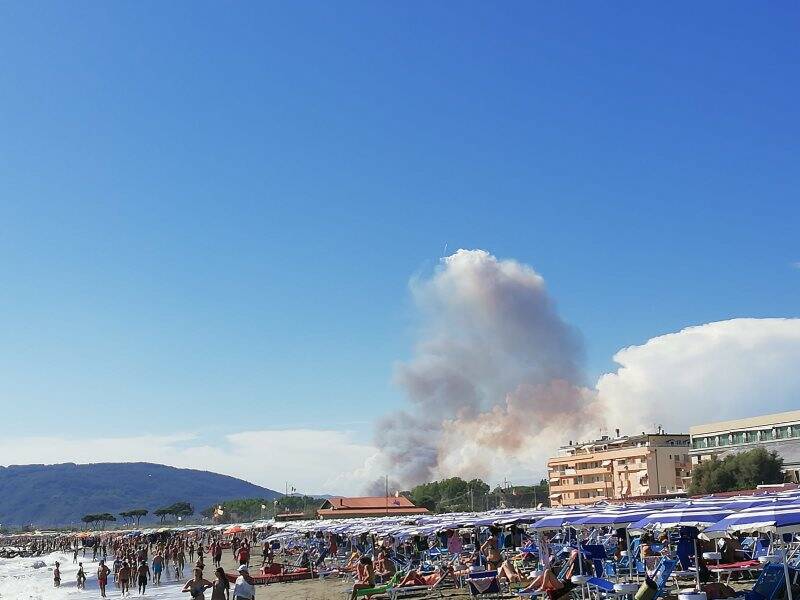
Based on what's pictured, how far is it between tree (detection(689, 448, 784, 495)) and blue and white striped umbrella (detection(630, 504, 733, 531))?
2417 inches

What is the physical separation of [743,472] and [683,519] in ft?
211

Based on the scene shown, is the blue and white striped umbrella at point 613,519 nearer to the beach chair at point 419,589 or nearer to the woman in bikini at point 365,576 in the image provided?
the beach chair at point 419,589

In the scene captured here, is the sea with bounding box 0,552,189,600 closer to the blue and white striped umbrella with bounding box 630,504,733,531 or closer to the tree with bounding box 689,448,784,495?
the blue and white striped umbrella with bounding box 630,504,733,531

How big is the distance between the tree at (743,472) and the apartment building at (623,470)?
932 centimetres

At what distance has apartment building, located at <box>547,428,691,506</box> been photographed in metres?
92.5

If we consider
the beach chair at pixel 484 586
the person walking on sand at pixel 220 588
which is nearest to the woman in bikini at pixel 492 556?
the beach chair at pixel 484 586

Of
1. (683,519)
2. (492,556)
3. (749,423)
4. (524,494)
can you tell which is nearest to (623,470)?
(749,423)

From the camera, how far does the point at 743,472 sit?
243 ft

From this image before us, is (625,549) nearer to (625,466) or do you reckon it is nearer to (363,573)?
(363,573)

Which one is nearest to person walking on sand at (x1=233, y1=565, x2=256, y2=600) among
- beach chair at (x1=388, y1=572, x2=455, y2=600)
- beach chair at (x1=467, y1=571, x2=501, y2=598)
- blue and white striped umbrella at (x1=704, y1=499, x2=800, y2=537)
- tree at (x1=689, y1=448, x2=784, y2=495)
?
beach chair at (x1=388, y1=572, x2=455, y2=600)

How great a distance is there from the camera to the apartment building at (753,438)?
78625mm

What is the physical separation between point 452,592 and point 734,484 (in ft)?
196

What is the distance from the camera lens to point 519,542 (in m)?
34.4

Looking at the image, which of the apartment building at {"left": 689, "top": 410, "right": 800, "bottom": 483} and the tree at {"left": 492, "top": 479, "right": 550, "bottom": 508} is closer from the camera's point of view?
the apartment building at {"left": 689, "top": 410, "right": 800, "bottom": 483}
